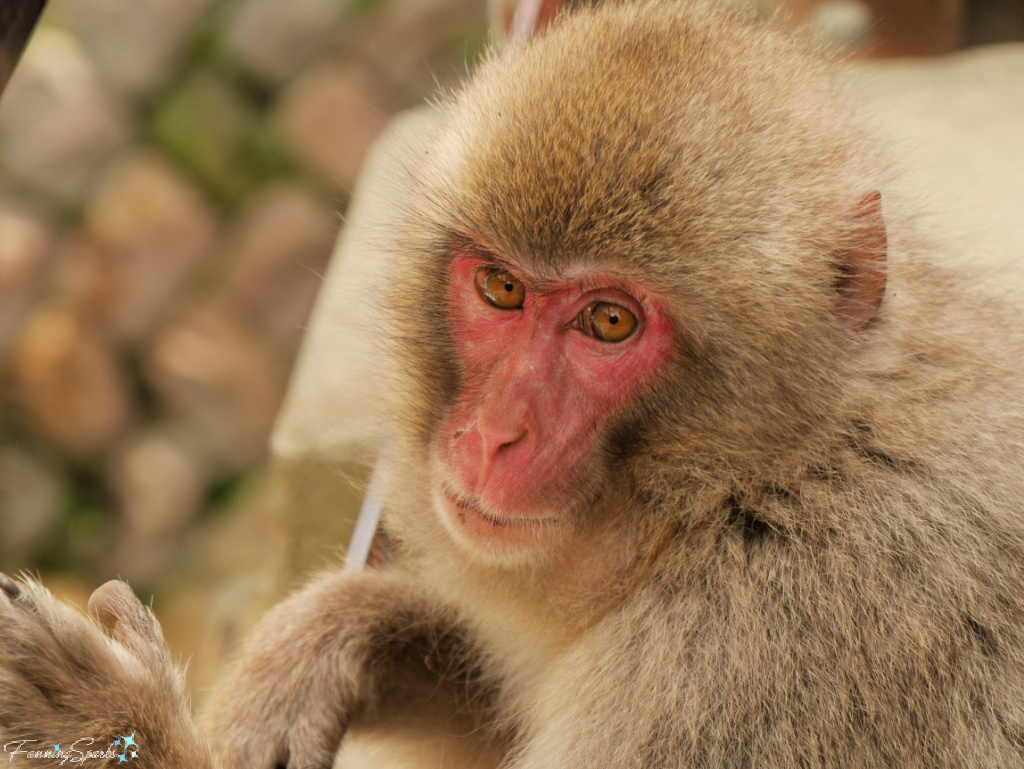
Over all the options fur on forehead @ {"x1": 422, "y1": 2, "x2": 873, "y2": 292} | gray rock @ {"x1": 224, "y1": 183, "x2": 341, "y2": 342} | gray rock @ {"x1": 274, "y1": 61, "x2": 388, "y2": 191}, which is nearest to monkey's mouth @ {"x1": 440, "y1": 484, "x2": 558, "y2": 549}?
fur on forehead @ {"x1": 422, "y1": 2, "x2": 873, "y2": 292}

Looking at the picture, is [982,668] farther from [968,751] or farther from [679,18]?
[679,18]

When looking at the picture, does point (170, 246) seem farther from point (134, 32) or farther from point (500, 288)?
point (500, 288)

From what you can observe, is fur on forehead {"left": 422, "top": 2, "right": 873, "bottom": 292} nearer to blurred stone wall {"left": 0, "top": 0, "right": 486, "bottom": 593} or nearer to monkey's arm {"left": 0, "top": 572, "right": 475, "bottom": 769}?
monkey's arm {"left": 0, "top": 572, "right": 475, "bottom": 769}

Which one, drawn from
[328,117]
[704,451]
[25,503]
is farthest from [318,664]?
[328,117]

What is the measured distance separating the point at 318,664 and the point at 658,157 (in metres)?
1.35

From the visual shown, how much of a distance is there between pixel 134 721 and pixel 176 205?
6307 millimetres

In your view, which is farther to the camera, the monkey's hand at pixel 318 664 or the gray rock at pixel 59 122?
the gray rock at pixel 59 122

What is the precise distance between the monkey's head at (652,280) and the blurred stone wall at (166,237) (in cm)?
548

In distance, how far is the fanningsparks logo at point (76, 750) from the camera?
170cm

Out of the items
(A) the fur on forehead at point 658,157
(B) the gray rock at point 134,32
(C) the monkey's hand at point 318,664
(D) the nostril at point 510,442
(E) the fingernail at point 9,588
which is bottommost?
(C) the monkey's hand at point 318,664

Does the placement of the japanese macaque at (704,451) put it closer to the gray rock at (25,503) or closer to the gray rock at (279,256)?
the gray rock at (25,503)

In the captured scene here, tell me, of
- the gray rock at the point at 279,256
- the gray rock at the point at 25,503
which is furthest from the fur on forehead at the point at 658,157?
the gray rock at the point at 279,256

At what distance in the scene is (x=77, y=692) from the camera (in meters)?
1.72

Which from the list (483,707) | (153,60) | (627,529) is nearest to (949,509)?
(627,529)
